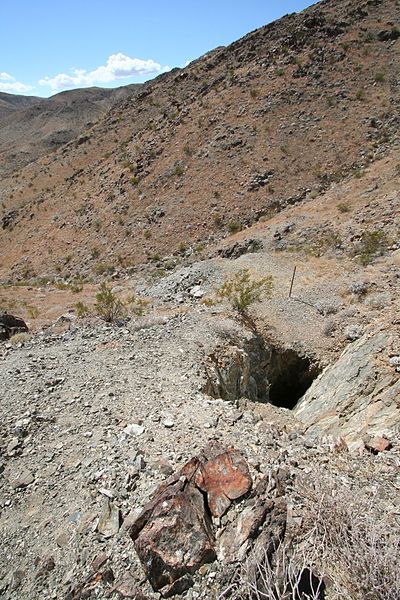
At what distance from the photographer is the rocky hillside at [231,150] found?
21.9 metres

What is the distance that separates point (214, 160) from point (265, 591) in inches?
943

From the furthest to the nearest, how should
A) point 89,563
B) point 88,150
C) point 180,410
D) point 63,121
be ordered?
point 63,121 → point 88,150 → point 180,410 → point 89,563

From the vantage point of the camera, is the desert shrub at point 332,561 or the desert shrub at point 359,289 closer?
the desert shrub at point 332,561

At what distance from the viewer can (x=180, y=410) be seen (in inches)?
255

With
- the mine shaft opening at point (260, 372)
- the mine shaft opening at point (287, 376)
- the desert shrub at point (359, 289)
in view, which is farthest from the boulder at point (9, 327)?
the desert shrub at point (359, 289)

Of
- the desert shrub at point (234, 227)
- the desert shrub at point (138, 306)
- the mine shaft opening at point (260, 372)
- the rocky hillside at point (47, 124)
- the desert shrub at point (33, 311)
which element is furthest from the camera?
the rocky hillside at point (47, 124)

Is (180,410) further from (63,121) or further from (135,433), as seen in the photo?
(63,121)

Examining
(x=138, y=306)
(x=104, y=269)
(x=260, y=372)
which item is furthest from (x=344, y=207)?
(x=104, y=269)

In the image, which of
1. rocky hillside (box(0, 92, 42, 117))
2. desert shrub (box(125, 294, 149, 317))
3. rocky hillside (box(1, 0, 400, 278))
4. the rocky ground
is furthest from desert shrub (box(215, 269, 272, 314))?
rocky hillside (box(0, 92, 42, 117))

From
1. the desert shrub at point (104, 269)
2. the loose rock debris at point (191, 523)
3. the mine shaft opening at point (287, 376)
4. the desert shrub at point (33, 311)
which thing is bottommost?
the mine shaft opening at point (287, 376)

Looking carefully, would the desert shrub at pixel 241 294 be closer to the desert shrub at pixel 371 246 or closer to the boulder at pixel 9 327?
the desert shrub at pixel 371 246

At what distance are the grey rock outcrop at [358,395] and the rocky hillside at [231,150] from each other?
503 inches

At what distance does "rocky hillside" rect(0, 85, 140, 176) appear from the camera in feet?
192

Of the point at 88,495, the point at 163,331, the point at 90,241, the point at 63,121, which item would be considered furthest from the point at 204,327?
the point at 63,121
